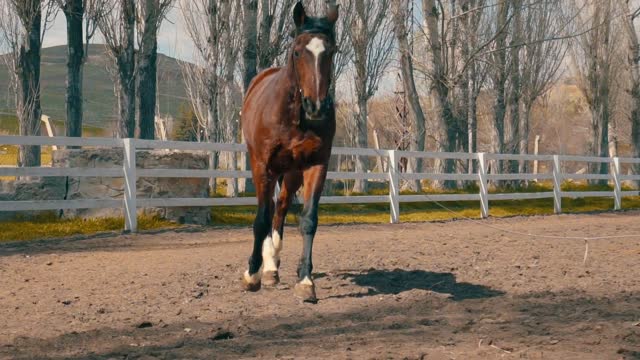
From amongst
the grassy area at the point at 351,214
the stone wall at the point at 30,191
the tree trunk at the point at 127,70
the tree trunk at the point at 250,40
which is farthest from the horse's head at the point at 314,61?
the tree trunk at the point at 250,40

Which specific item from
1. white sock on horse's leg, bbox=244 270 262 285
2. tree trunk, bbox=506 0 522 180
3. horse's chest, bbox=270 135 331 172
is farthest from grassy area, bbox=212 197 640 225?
horse's chest, bbox=270 135 331 172

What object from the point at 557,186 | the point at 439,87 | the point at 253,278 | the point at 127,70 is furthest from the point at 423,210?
the point at 253,278

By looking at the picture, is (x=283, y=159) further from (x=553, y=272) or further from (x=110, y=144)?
(x=110, y=144)

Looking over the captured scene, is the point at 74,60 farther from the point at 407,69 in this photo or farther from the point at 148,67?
the point at 407,69

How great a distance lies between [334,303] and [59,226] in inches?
306

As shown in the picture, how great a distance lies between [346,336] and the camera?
17.3ft

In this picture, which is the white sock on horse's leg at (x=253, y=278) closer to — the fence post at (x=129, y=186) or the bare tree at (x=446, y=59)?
the fence post at (x=129, y=186)

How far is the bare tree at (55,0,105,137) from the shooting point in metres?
18.0

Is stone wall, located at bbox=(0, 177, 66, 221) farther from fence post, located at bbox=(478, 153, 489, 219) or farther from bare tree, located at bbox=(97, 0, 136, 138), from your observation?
fence post, located at bbox=(478, 153, 489, 219)

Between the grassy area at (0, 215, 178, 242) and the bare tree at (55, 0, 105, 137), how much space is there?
5.64 m

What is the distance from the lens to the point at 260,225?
7180mm

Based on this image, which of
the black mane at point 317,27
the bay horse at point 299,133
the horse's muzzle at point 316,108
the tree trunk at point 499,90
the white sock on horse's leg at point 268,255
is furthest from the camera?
the tree trunk at point 499,90

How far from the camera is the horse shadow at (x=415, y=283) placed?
7.03m

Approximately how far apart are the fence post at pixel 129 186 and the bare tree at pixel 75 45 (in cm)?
643
